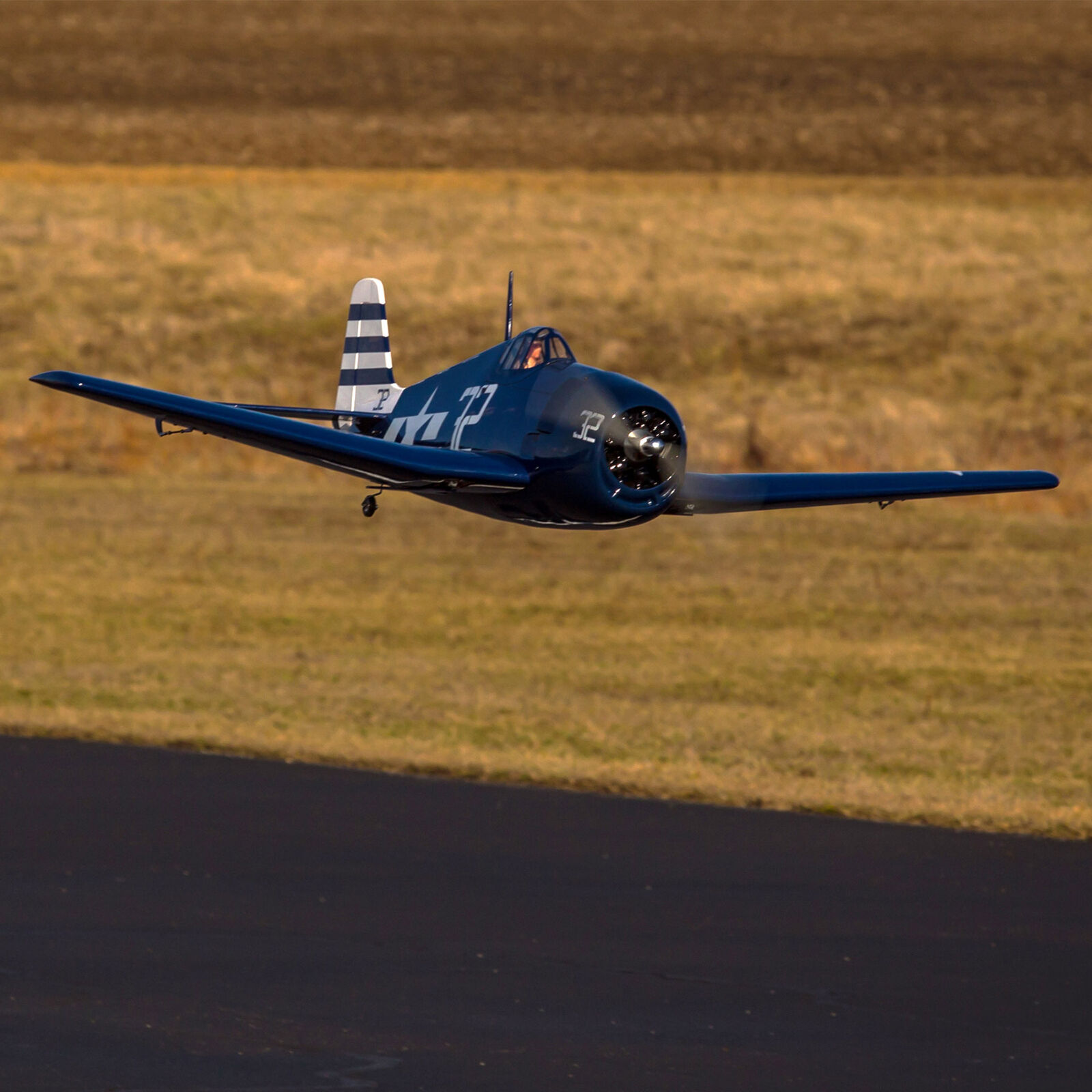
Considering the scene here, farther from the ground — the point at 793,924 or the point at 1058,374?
the point at 1058,374

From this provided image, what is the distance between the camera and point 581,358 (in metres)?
96.7

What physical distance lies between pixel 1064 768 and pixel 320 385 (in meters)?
51.8

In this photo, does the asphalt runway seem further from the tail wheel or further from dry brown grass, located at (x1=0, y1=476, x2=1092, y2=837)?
the tail wheel

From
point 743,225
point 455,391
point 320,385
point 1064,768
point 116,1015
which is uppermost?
point 743,225

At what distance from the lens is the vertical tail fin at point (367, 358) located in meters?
16.9

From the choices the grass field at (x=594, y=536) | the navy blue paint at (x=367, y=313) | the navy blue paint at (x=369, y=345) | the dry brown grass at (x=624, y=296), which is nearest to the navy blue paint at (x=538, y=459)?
the navy blue paint at (x=369, y=345)

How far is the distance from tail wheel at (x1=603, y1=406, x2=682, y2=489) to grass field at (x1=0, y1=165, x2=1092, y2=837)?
34466 millimetres

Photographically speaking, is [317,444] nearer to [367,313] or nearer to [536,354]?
[536,354]

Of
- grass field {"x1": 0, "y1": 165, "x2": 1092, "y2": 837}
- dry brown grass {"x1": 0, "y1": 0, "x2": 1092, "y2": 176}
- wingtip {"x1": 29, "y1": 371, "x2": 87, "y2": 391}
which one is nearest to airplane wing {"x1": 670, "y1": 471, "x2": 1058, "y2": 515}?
wingtip {"x1": 29, "y1": 371, "x2": 87, "y2": 391}

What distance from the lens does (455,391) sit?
15.3 m

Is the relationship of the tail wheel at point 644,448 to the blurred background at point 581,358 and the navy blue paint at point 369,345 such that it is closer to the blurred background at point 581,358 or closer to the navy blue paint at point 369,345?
the navy blue paint at point 369,345

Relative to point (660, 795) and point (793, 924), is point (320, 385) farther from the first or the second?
point (793, 924)

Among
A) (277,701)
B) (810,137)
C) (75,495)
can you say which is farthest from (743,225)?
(277,701)

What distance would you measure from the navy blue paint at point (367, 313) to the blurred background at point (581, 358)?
108ft
